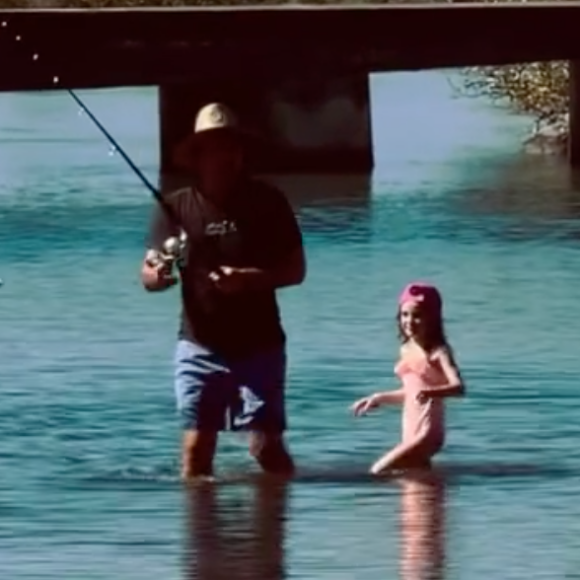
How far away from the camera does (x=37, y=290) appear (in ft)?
65.4

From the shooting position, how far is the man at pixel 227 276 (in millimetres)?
11594

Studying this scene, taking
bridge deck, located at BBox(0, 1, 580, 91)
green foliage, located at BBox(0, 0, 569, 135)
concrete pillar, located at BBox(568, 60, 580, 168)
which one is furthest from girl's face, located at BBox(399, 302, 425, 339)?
green foliage, located at BBox(0, 0, 569, 135)

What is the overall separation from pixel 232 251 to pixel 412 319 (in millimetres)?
915

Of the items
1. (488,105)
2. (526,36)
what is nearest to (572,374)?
(526,36)

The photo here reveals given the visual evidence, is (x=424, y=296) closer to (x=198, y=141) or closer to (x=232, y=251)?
(x=232, y=251)

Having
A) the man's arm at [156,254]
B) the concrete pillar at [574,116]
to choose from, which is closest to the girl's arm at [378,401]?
the man's arm at [156,254]

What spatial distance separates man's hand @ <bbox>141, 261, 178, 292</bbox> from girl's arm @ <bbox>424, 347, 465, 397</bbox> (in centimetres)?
124

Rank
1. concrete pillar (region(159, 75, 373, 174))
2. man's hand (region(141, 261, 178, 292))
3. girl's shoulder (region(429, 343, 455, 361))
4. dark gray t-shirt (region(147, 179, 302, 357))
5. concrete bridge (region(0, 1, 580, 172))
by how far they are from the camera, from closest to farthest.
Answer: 1. man's hand (region(141, 261, 178, 292))
2. dark gray t-shirt (region(147, 179, 302, 357))
3. girl's shoulder (region(429, 343, 455, 361))
4. concrete bridge (region(0, 1, 580, 172))
5. concrete pillar (region(159, 75, 373, 174))

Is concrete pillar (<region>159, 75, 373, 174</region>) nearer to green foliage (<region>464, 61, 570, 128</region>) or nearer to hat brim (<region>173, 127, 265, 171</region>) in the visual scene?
green foliage (<region>464, 61, 570, 128</region>)

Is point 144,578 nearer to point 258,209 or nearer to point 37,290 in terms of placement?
point 258,209

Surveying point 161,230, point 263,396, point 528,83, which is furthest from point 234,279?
point 528,83

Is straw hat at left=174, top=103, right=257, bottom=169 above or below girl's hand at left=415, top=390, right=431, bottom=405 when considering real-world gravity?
above

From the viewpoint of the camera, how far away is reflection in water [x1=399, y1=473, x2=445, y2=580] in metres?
10.1

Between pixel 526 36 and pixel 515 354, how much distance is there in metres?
12.4
